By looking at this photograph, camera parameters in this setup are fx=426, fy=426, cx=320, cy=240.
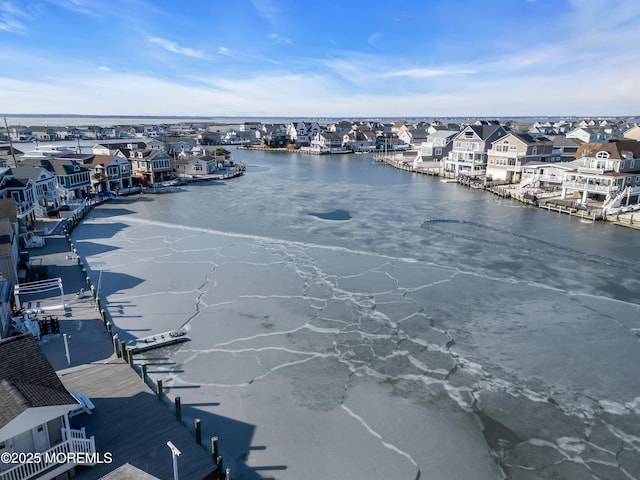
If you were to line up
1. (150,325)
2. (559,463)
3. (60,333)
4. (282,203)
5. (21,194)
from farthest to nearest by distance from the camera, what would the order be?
(282,203), (21,194), (150,325), (60,333), (559,463)

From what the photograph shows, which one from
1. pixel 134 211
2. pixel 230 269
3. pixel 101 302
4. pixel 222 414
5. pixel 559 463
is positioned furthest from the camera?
pixel 134 211

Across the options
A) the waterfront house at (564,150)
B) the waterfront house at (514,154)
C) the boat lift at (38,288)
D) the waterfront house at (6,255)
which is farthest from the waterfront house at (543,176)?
the waterfront house at (6,255)

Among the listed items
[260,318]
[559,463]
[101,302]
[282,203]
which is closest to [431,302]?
[260,318]

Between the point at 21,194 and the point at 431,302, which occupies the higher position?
the point at 21,194

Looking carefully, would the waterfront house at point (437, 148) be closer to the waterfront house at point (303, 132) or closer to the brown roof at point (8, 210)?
the waterfront house at point (303, 132)

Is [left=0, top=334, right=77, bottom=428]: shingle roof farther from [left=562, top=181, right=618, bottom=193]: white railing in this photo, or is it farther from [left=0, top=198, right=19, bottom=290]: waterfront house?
[left=562, top=181, right=618, bottom=193]: white railing

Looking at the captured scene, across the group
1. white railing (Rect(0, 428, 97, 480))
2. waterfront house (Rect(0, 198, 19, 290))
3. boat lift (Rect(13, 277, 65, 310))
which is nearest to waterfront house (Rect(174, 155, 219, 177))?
waterfront house (Rect(0, 198, 19, 290))

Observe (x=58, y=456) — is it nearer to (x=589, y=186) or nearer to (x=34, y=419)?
(x=34, y=419)

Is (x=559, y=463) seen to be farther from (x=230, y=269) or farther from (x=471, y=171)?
Answer: (x=471, y=171)
